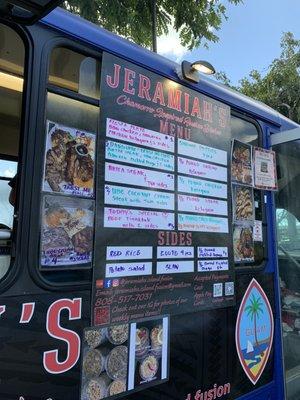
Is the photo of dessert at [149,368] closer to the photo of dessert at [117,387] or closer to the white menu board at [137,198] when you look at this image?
the photo of dessert at [117,387]

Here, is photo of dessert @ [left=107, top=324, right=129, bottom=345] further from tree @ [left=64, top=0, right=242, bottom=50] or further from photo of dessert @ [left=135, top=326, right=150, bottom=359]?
tree @ [left=64, top=0, right=242, bottom=50]

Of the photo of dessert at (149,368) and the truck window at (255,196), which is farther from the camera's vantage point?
the truck window at (255,196)

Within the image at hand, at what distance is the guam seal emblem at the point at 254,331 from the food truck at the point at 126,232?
1cm

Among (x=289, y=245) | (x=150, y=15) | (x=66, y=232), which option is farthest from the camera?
(x=150, y=15)

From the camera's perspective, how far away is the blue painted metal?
1.97m

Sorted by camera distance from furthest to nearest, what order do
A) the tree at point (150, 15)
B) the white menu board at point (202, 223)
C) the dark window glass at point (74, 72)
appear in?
the tree at point (150, 15) → the white menu board at point (202, 223) → the dark window glass at point (74, 72)

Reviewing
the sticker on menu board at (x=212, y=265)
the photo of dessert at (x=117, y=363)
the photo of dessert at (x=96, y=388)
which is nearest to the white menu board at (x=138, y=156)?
the sticker on menu board at (x=212, y=265)

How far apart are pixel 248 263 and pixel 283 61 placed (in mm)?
12723

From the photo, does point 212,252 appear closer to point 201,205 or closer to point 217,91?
point 201,205

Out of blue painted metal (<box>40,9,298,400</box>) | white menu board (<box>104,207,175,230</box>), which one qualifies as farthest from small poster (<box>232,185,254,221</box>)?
white menu board (<box>104,207,175,230</box>)

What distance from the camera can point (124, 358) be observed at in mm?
1973

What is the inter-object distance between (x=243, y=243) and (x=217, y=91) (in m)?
0.93

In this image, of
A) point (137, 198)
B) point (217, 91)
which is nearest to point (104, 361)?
point (137, 198)

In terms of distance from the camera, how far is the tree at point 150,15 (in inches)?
177
